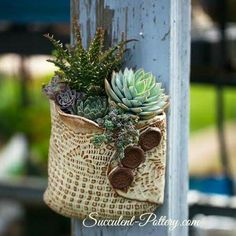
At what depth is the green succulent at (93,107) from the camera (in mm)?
1906

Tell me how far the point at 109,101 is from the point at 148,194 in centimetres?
23

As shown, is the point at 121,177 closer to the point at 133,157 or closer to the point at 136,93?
the point at 133,157

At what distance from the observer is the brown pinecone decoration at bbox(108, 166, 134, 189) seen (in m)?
1.89

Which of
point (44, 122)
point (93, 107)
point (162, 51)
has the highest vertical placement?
point (162, 51)

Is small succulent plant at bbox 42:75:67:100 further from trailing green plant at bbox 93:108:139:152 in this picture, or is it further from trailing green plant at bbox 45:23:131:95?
trailing green plant at bbox 93:108:139:152

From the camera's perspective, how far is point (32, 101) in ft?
24.3

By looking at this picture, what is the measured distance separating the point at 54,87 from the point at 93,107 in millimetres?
112

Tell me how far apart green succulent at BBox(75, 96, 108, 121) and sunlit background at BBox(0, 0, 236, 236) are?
155 cm

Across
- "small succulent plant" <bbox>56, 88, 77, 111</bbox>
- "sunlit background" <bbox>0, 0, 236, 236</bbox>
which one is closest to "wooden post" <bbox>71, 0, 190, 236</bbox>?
"small succulent plant" <bbox>56, 88, 77, 111</bbox>

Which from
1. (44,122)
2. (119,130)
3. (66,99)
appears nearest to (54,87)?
(66,99)

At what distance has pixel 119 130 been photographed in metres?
1.87

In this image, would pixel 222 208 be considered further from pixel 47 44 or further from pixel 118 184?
pixel 118 184

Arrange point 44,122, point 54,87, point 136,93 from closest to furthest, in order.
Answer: point 136,93
point 54,87
point 44,122

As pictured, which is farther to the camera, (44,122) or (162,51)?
(44,122)
